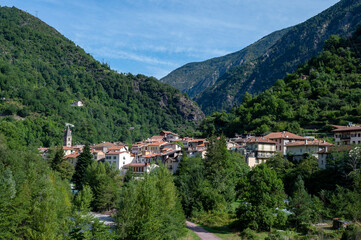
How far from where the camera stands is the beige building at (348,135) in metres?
71.6

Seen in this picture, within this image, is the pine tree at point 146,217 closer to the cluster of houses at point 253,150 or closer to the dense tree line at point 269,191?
the dense tree line at point 269,191

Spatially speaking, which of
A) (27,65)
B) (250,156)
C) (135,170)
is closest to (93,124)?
(27,65)

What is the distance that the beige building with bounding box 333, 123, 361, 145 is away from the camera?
235 ft

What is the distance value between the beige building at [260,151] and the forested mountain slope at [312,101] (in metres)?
13.6

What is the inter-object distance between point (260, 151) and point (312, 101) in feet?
109

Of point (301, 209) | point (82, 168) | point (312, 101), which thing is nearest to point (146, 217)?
point (301, 209)

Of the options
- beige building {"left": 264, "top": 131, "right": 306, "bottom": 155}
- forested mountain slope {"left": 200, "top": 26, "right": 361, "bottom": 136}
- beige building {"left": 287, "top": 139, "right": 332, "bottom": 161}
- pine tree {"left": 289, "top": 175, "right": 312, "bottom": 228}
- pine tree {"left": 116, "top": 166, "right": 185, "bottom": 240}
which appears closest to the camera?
pine tree {"left": 116, "top": 166, "right": 185, "bottom": 240}

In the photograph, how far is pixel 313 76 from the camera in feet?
397

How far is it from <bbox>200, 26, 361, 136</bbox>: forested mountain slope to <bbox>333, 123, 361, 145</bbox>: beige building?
1420 centimetres

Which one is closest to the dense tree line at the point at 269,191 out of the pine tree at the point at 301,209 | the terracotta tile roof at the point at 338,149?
the pine tree at the point at 301,209

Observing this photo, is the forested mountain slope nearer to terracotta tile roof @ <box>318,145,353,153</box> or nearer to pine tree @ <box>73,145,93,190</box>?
terracotta tile roof @ <box>318,145,353,153</box>

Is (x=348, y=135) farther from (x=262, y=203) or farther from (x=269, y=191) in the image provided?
(x=262, y=203)

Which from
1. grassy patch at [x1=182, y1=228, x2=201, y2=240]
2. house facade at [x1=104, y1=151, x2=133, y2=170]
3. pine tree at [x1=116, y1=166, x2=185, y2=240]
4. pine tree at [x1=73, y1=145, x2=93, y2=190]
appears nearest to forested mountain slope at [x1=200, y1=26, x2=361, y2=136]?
house facade at [x1=104, y1=151, x2=133, y2=170]

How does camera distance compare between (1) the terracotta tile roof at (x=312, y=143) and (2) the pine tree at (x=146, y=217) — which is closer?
(2) the pine tree at (x=146, y=217)
